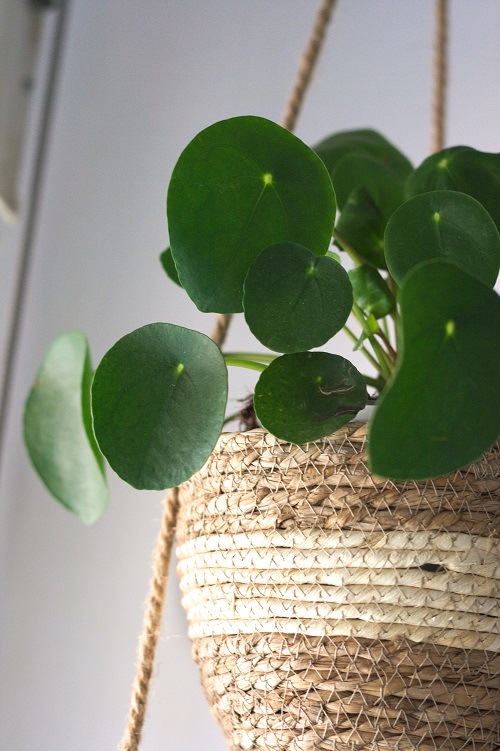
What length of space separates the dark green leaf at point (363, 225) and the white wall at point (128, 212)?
44cm

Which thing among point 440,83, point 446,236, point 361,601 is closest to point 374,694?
point 361,601

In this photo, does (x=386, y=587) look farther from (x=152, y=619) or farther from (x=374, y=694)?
(x=152, y=619)

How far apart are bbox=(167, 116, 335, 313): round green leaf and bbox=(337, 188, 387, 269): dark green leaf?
186 mm

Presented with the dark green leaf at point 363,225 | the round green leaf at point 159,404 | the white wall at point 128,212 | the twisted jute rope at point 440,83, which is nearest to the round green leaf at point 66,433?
the round green leaf at point 159,404

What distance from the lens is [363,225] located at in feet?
2.50

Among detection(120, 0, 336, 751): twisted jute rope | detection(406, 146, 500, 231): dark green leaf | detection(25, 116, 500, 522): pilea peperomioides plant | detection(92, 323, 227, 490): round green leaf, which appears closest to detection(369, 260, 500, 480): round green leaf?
detection(25, 116, 500, 522): pilea peperomioides plant

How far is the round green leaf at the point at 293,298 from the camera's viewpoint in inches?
20.8

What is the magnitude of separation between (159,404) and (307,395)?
0.11 metres

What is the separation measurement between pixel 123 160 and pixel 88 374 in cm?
68

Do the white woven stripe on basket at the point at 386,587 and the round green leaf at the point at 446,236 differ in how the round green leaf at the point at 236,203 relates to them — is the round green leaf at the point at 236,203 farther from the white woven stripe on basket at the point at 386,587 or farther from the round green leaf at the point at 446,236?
the white woven stripe on basket at the point at 386,587

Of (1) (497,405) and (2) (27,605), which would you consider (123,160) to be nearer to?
(2) (27,605)

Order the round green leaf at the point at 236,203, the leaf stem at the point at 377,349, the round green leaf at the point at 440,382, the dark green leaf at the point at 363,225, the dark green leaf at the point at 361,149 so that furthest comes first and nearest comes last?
the dark green leaf at the point at 361,149, the dark green leaf at the point at 363,225, the leaf stem at the point at 377,349, the round green leaf at the point at 236,203, the round green leaf at the point at 440,382

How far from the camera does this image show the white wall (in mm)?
1098

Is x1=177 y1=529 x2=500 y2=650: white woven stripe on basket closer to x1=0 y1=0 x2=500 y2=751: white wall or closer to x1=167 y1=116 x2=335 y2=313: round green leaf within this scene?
x1=167 y1=116 x2=335 y2=313: round green leaf
